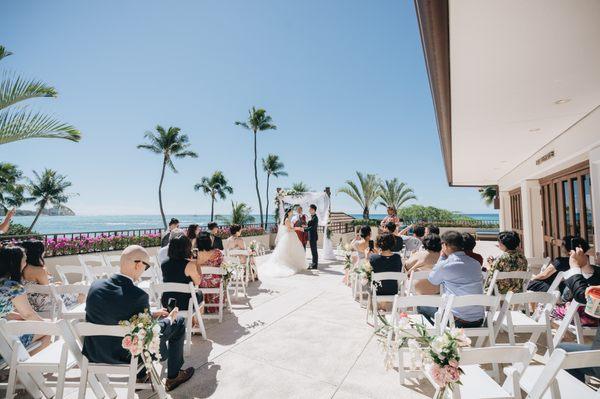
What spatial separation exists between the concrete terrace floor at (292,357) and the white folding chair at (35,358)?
0.42 meters

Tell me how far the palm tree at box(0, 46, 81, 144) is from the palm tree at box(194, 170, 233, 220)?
25.2 metres

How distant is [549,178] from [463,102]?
608 cm

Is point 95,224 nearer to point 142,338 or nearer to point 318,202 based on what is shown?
point 318,202

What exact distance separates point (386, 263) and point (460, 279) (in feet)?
3.68

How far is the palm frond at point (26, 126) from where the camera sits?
434 cm

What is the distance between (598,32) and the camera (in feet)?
7.76

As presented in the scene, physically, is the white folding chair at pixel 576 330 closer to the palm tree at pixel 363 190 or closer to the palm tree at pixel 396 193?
the palm tree at pixel 363 190

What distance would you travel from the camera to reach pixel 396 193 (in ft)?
80.0

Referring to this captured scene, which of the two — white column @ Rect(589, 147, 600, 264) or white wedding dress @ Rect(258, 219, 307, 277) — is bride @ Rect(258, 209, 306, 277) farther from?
white column @ Rect(589, 147, 600, 264)

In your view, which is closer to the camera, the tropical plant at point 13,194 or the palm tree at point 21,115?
the palm tree at point 21,115

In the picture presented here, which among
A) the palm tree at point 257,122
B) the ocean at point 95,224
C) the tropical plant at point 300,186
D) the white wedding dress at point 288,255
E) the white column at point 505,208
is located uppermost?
the palm tree at point 257,122

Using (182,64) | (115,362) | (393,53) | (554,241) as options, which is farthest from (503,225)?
(182,64)

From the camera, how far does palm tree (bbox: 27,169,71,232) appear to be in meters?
24.8

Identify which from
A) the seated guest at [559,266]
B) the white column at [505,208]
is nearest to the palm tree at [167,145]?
the white column at [505,208]
